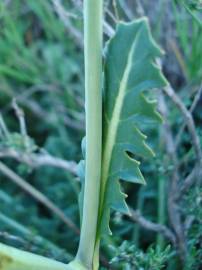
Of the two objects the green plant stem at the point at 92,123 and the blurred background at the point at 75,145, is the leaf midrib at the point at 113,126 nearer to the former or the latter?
the green plant stem at the point at 92,123

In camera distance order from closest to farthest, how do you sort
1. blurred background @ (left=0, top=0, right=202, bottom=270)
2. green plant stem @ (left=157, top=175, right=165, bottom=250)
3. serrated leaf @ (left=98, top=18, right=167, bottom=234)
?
serrated leaf @ (left=98, top=18, right=167, bottom=234)
blurred background @ (left=0, top=0, right=202, bottom=270)
green plant stem @ (left=157, top=175, right=165, bottom=250)

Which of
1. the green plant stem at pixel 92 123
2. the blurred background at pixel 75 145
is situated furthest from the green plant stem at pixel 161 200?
the green plant stem at pixel 92 123

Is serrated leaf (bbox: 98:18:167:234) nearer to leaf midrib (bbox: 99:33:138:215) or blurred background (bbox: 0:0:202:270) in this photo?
leaf midrib (bbox: 99:33:138:215)

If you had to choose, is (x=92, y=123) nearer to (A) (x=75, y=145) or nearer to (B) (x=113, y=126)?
(B) (x=113, y=126)

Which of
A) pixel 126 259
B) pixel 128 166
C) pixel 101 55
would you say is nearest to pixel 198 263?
pixel 126 259

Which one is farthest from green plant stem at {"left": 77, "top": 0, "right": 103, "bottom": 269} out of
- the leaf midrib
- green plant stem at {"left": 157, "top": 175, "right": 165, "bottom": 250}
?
green plant stem at {"left": 157, "top": 175, "right": 165, "bottom": 250}
